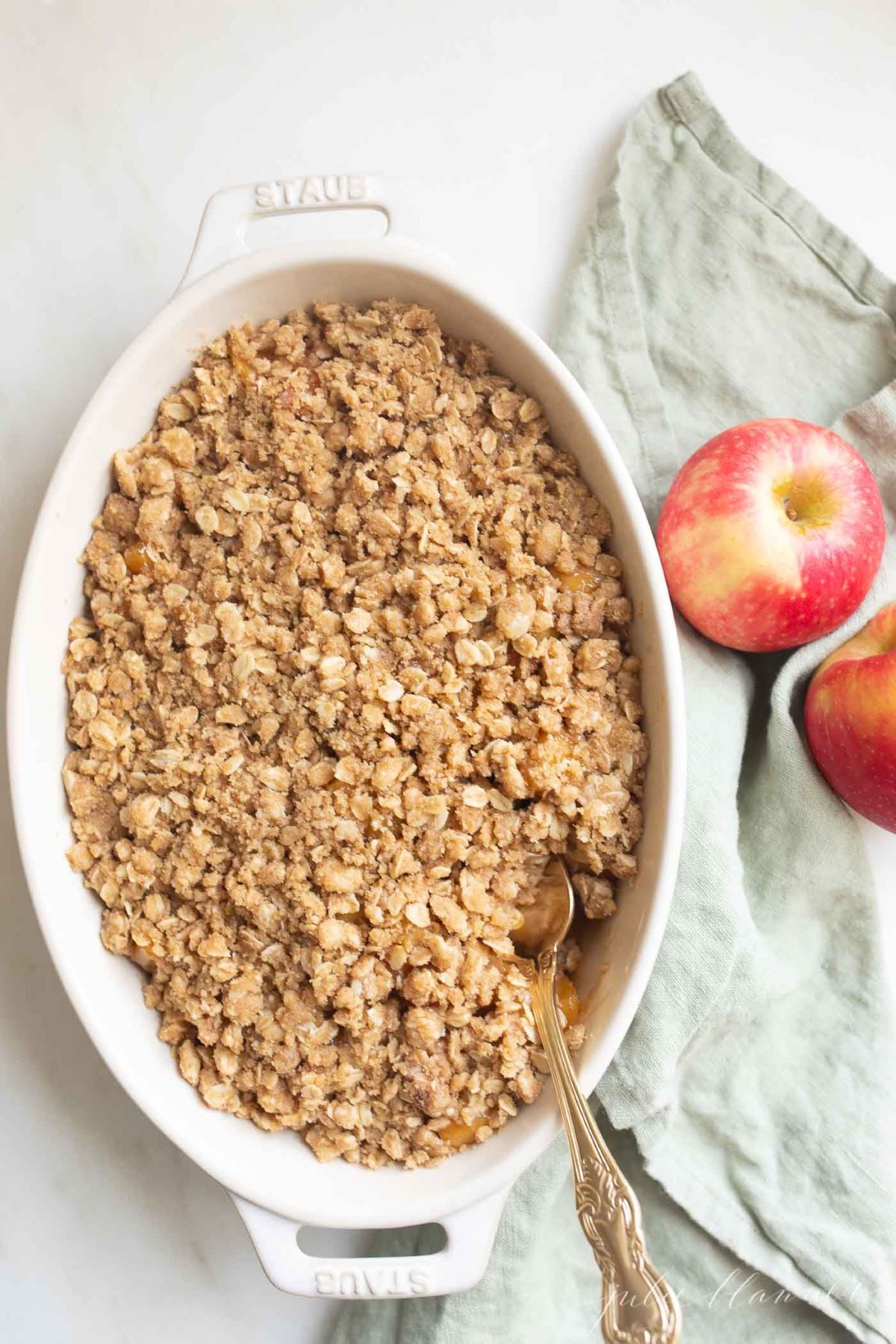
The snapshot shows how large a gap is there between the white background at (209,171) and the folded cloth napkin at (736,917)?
73 mm

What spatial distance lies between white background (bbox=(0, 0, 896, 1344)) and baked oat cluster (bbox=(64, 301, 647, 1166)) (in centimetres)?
23

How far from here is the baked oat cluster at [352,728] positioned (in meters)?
0.89

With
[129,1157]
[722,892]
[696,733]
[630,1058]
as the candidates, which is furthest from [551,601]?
[129,1157]

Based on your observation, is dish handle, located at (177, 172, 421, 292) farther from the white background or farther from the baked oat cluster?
the white background

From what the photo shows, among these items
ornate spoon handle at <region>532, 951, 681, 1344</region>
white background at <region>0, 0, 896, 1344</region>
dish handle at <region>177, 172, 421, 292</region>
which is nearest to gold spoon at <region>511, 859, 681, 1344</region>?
ornate spoon handle at <region>532, 951, 681, 1344</region>

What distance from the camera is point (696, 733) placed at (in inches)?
41.0

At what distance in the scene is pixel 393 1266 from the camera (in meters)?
0.89

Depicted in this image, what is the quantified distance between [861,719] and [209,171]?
2.93ft

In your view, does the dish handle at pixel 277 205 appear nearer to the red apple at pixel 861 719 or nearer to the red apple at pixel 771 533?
the red apple at pixel 771 533

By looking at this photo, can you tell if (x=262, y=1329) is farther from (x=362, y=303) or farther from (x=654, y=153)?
(x=654, y=153)

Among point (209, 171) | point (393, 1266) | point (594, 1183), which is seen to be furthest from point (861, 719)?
point (209, 171)

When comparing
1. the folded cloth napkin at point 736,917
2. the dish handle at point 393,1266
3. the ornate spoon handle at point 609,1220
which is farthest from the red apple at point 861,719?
the dish handle at point 393,1266

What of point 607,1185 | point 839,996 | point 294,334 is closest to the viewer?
point 607,1185

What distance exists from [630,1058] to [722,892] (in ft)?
0.60
